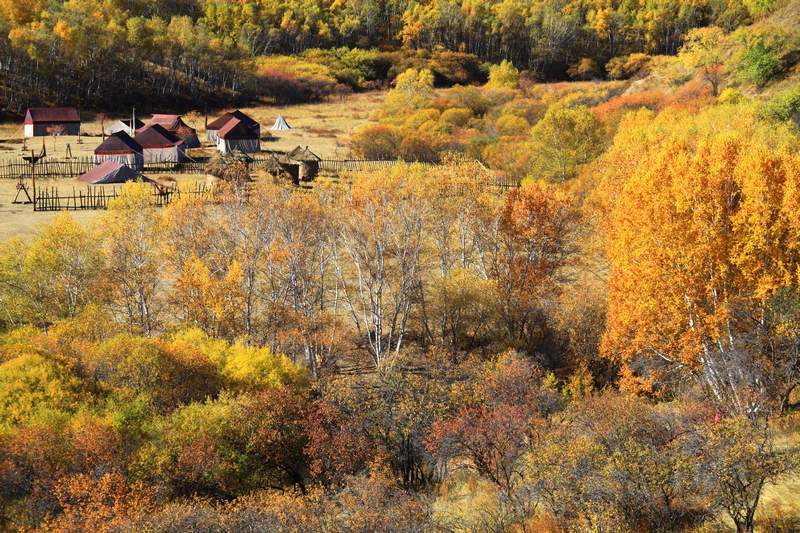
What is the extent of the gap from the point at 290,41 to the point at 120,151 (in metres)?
85.2

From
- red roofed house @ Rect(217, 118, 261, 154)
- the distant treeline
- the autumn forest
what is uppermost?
the distant treeline

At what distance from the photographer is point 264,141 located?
3600 inches

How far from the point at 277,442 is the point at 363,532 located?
29.2ft

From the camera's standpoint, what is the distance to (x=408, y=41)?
15762 cm

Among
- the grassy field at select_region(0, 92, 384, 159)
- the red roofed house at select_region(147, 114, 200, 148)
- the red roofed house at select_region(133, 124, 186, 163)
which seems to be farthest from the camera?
the red roofed house at select_region(147, 114, 200, 148)

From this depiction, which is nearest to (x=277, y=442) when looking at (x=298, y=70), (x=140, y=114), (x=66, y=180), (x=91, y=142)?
(x=66, y=180)

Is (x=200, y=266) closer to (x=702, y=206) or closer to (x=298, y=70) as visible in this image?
(x=702, y=206)

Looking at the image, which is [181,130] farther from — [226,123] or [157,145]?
[157,145]

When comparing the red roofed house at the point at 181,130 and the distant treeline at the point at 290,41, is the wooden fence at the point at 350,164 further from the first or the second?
the distant treeline at the point at 290,41

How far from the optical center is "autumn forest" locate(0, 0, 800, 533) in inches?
790

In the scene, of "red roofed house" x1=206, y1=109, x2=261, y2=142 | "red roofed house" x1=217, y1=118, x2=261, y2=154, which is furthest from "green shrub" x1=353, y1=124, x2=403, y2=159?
"red roofed house" x1=206, y1=109, x2=261, y2=142

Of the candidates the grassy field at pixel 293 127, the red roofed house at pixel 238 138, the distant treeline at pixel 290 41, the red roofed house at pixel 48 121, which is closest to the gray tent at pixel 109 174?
the grassy field at pixel 293 127

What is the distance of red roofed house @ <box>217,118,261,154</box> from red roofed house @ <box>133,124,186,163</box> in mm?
7617

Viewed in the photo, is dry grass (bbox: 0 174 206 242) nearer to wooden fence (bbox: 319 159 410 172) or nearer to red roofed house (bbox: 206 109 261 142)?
wooden fence (bbox: 319 159 410 172)
